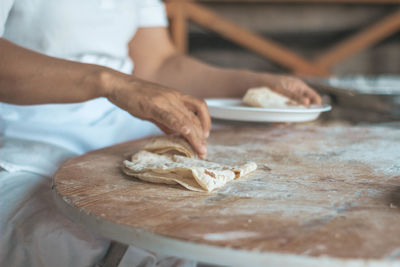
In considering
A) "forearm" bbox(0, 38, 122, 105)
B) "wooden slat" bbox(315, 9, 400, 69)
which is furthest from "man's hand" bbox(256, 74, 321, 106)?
"wooden slat" bbox(315, 9, 400, 69)

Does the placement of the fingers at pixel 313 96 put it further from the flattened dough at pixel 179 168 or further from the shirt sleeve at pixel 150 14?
the shirt sleeve at pixel 150 14

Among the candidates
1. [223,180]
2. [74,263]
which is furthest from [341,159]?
[74,263]

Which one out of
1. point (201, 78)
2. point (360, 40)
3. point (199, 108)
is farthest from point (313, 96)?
point (360, 40)

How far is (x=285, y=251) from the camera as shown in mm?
429

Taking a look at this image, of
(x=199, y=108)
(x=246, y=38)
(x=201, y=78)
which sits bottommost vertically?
(x=246, y=38)

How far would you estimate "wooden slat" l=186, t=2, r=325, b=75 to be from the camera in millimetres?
3121

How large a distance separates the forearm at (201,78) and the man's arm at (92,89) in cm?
58

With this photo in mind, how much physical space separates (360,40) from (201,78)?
8.20 feet

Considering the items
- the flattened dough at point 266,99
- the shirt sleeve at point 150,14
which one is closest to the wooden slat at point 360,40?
the shirt sleeve at point 150,14

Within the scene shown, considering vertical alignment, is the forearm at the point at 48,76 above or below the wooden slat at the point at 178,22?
above

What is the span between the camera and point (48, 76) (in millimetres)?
800

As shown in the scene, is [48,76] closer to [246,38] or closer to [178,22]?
[178,22]

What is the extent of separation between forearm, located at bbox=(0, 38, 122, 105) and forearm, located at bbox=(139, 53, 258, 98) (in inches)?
26.2

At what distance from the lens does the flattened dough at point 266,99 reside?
44.4 inches
